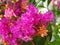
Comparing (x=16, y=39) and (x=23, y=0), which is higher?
(x=23, y=0)

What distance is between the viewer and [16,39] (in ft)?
2.28

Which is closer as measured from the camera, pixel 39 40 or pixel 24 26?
pixel 24 26

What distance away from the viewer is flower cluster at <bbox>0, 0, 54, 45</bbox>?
Answer: 68 centimetres

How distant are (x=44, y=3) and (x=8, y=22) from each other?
50cm

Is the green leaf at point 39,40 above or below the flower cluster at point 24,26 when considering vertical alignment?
below

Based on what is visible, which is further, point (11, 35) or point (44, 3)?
point (44, 3)

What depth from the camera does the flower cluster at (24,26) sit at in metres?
0.68

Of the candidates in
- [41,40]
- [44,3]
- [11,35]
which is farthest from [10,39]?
[44,3]

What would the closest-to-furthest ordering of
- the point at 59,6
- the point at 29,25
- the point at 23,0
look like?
the point at 29,25 < the point at 23,0 < the point at 59,6

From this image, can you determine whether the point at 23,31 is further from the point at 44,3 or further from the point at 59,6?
the point at 44,3

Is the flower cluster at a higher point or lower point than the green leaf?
higher

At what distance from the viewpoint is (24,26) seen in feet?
2.21

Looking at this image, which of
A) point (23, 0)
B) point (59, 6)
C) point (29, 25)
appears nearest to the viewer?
point (29, 25)

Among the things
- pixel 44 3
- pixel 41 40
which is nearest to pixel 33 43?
pixel 41 40
